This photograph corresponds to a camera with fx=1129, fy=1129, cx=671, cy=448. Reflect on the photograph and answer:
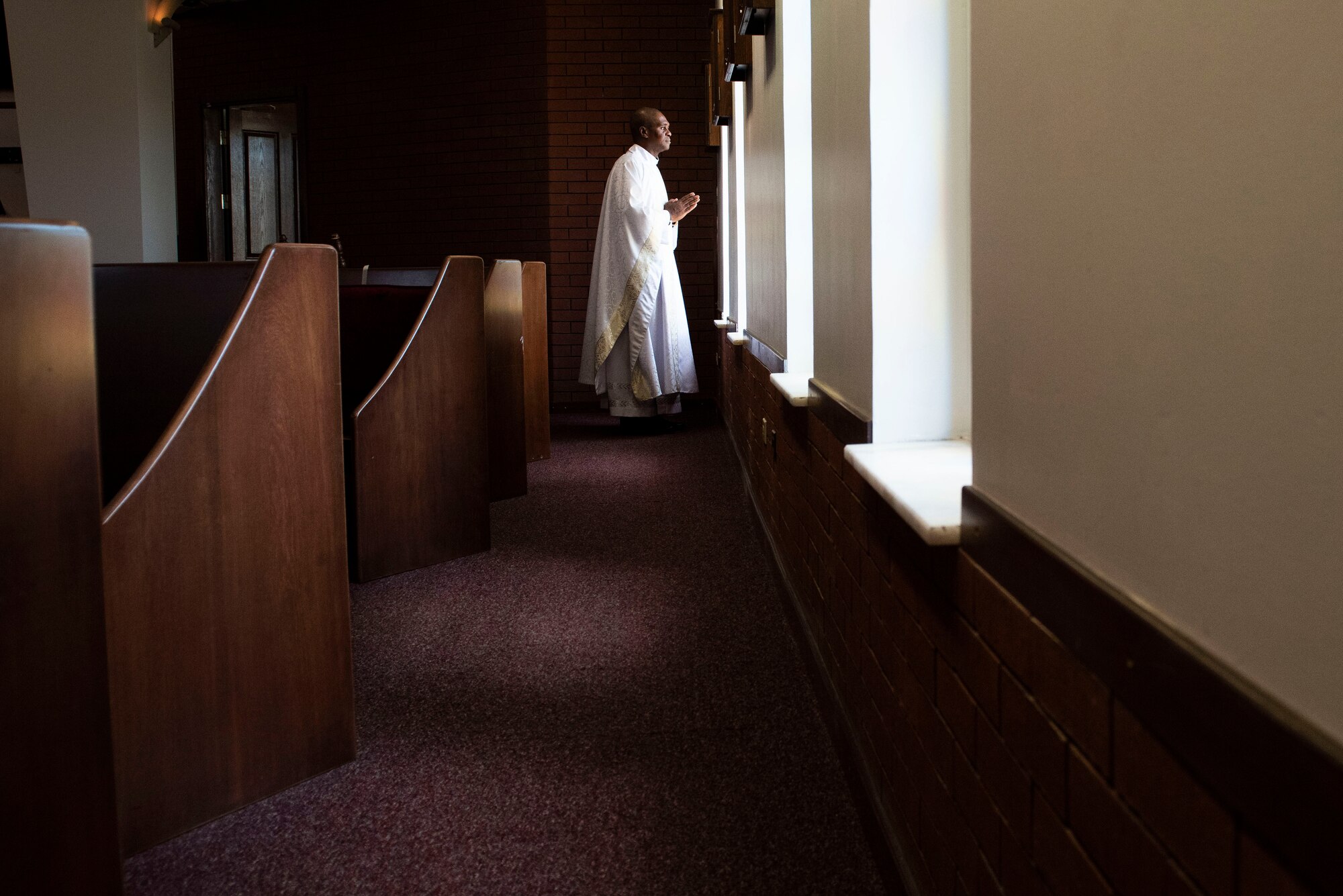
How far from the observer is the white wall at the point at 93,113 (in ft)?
20.1

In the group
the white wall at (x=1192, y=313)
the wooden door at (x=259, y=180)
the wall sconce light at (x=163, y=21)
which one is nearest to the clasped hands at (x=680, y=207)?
the wall sconce light at (x=163, y=21)

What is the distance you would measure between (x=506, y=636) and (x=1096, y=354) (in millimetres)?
2197

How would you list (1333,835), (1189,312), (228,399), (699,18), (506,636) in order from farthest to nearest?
(699,18) < (506,636) < (228,399) < (1189,312) < (1333,835)

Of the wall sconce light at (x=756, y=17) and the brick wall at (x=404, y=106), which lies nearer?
the wall sconce light at (x=756, y=17)

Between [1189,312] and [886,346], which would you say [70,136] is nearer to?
[886,346]

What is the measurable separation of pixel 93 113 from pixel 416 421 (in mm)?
4184

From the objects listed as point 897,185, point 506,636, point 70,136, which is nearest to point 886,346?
point 897,185

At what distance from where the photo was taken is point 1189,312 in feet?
2.12

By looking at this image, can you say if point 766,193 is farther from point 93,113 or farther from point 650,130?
point 93,113

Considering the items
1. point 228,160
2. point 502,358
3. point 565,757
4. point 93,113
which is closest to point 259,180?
point 228,160

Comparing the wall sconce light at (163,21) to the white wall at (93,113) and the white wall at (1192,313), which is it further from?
the white wall at (1192,313)

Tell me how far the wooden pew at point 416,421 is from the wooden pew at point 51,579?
1.84 meters

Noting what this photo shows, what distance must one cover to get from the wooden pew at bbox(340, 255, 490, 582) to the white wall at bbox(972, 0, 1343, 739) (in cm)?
253

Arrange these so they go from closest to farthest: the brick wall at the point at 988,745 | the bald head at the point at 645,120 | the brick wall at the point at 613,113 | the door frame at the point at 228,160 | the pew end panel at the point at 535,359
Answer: the brick wall at the point at 988,745, the pew end panel at the point at 535,359, the bald head at the point at 645,120, the brick wall at the point at 613,113, the door frame at the point at 228,160
